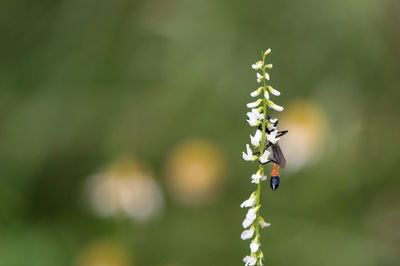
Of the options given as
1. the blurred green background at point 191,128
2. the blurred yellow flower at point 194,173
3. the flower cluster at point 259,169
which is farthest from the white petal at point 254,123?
the blurred yellow flower at point 194,173

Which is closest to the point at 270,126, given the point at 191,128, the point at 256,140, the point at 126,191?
the point at 256,140

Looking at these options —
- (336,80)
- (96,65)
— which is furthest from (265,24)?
(96,65)

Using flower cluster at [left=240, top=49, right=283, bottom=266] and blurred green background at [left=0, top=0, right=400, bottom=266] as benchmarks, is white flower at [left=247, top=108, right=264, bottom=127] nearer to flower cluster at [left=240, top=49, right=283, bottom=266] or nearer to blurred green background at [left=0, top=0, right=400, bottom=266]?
flower cluster at [left=240, top=49, right=283, bottom=266]

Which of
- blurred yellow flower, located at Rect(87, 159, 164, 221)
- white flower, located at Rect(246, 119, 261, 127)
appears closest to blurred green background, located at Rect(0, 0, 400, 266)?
blurred yellow flower, located at Rect(87, 159, 164, 221)

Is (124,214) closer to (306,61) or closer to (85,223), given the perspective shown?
(85,223)

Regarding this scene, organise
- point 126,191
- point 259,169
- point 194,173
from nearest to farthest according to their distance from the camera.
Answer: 1. point 259,169
2. point 126,191
3. point 194,173

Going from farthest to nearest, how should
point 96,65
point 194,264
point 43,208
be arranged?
point 96,65 < point 43,208 < point 194,264

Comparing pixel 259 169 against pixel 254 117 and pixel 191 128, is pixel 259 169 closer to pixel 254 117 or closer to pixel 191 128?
pixel 254 117

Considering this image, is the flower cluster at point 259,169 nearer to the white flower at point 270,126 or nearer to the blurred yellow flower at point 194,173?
the white flower at point 270,126
